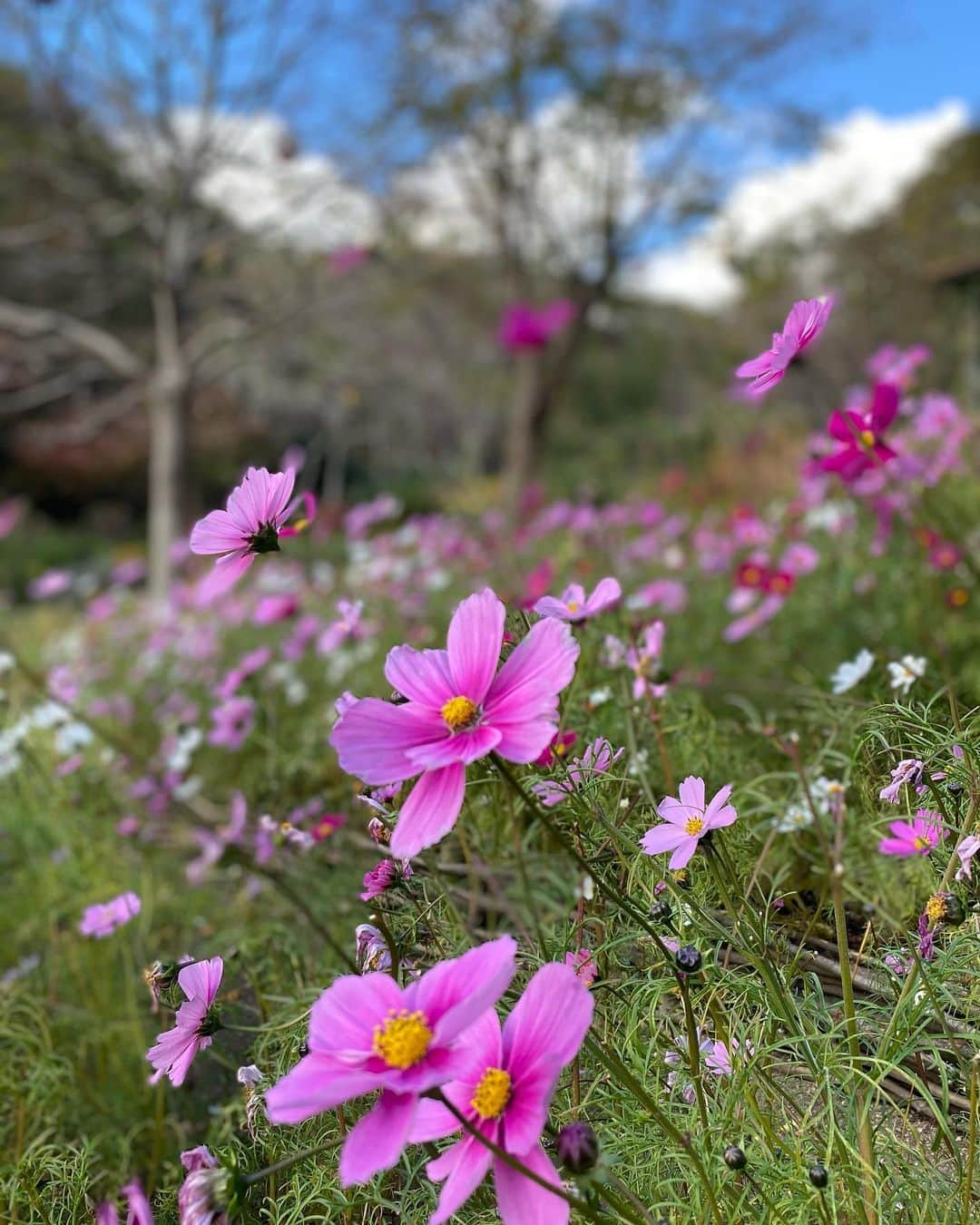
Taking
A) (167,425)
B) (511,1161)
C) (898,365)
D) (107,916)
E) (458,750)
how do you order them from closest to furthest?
(511,1161) → (458,750) → (107,916) → (898,365) → (167,425)

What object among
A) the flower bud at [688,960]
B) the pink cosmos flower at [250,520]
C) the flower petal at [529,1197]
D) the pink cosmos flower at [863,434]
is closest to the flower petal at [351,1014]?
the flower petal at [529,1197]

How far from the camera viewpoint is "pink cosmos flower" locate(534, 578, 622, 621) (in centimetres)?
84

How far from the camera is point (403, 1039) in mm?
529

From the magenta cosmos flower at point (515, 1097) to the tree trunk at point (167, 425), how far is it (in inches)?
261

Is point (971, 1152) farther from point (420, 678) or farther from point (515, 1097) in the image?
point (420, 678)

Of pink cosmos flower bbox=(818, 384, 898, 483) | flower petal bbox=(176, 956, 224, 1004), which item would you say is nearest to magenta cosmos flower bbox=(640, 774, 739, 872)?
flower petal bbox=(176, 956, 224, 1004)

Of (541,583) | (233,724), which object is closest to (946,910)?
(233,724)

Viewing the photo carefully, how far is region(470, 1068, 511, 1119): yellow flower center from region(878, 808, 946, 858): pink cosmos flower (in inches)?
14.2

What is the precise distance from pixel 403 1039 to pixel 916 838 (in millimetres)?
455

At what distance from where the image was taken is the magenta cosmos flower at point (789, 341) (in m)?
0.80

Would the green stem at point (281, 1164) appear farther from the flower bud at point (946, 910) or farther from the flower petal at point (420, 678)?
the flower bud at point (946, 910)

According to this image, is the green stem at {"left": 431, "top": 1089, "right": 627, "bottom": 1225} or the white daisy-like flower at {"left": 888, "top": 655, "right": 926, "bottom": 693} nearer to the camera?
the green stem at {"left": 431, "top": 1089, "right": 627, "bottom": 1225}

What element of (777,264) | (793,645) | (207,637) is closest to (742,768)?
(793,645)

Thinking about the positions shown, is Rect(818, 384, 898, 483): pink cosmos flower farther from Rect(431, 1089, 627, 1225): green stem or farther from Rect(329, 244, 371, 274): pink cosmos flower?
Rect(329, 244, 371, 274): pink cosmos flower
